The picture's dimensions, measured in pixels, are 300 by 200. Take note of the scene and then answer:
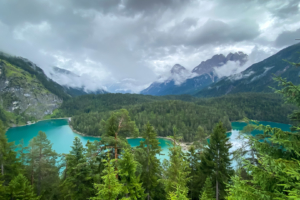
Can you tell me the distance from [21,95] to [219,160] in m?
227

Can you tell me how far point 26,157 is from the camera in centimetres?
1856

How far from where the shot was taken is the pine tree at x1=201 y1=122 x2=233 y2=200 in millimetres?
15555

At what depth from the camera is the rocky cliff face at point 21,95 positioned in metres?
164

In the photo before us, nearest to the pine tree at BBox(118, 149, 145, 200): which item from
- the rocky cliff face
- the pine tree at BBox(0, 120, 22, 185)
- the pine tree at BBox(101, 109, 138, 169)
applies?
→ the pine tree at BBox(101, 109, 138, 169)

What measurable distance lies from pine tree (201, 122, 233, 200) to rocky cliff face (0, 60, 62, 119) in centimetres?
20244

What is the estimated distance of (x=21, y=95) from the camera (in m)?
175

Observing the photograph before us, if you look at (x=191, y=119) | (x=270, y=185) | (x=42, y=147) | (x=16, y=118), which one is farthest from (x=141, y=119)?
(x=16, y=118)

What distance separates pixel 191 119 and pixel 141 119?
3629cm

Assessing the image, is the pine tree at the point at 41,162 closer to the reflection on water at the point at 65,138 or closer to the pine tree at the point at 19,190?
the pine tree at the point at 19,190

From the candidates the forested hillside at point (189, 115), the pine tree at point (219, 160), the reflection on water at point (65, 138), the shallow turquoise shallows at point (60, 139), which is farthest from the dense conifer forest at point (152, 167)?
the forested hillside at point (189, 115)

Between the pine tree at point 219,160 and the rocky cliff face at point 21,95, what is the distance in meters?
202

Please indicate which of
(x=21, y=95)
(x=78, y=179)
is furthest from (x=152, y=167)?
(x=21, y=95)

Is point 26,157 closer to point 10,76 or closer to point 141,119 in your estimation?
point 141,119

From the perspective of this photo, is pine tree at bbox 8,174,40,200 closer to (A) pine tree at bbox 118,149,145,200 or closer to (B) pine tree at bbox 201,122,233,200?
(A) pine tree at bbox 118,149,145,200
